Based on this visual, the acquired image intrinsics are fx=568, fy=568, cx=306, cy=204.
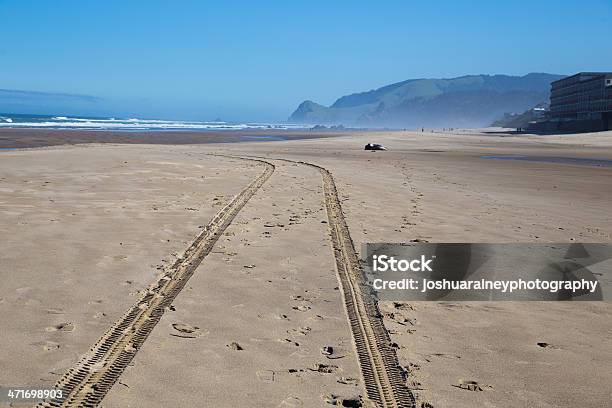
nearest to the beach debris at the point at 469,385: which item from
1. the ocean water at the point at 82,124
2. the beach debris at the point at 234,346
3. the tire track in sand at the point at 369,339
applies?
the tire track in sand at the point at 369,339

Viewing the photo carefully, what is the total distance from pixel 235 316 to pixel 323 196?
835cm

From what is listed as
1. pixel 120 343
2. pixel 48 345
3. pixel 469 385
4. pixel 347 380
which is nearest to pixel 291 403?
pixel 347 380

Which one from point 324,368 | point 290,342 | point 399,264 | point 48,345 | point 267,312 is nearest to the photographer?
point 324,368

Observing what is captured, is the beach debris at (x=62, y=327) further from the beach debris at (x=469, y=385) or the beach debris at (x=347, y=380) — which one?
the beach debris at (x=469, y=385)

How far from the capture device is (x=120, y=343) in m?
4.50

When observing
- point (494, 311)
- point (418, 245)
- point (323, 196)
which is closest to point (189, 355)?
point (494, 311)

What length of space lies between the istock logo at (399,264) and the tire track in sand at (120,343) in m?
2.26

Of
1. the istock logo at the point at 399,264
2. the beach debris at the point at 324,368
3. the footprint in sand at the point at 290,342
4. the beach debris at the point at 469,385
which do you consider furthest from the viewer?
the istock logo at the point at 399,264

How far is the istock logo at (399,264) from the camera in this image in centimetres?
716

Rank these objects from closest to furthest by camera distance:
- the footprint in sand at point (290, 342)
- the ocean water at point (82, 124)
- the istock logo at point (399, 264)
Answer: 1. the footprint in sand at point (290, 342)
2. the istock logo at point (399, 264)
3. the ocean water at point (82, 124)

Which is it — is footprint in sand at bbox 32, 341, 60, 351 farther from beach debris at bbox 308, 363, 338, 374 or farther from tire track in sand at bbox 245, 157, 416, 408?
tire track in sand at bbox 245, 157, 416, 408

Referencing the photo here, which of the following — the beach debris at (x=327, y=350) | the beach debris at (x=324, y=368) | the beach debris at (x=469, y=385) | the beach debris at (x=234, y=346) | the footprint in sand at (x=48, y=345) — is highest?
the footprint in sand at (x=48, y=345)

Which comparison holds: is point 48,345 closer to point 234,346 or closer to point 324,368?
point 234,346

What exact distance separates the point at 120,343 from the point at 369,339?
6.65 feet
